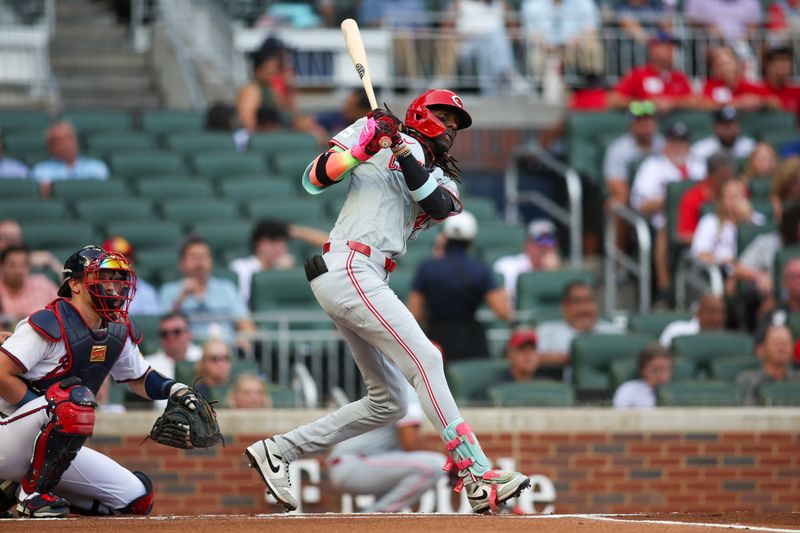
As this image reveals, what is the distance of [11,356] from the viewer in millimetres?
6664

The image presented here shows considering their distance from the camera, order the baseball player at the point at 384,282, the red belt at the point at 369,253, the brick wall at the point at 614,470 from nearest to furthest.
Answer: the baseball player at the point at 384,282 → the red belt at the point at 369,253 → the brick wall at the point at 614,470

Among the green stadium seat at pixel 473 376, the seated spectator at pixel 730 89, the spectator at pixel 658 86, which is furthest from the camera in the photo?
the seated spectator at pixel 730 89

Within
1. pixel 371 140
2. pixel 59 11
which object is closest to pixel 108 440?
pixel 371 140

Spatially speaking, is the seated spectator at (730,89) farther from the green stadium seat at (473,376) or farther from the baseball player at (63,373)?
the baseball player at (63,373)

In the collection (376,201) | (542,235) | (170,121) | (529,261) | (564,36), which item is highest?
(564,36)

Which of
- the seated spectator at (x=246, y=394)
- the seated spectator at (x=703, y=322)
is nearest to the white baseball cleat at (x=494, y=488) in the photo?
the seated spectator at (x=246, y=394)

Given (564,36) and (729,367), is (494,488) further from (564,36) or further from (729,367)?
(564,36)

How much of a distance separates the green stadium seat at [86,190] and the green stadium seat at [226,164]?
77 cm

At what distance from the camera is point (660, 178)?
13.2m

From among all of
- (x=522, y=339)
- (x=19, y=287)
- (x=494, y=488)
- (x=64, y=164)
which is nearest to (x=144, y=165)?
(x=64, y=164)

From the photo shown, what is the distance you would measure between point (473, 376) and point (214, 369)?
1777 millimetres

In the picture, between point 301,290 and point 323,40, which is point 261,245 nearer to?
point 301,290

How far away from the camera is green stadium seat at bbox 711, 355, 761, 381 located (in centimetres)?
1075

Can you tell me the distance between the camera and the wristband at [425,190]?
6621mm
